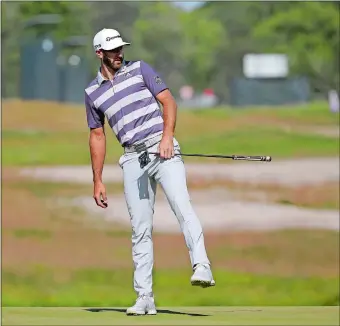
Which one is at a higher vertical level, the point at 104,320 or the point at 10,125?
the point at 10,125

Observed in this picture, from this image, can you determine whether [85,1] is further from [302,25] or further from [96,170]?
[96,170]

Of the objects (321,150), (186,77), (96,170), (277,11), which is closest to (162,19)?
(186,77)

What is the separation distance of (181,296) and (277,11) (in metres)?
47.5

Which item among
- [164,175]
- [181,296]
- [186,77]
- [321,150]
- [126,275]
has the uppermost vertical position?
[186,77]

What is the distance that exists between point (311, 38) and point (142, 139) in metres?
54.4

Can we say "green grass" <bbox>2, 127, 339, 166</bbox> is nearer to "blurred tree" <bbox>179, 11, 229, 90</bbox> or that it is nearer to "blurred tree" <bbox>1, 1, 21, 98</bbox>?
"blurred tree" <bbox>1, 1, 21, 98</bbox>

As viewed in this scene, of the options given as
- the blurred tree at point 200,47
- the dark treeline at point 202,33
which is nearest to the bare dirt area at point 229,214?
the dark treeline at point 202,33

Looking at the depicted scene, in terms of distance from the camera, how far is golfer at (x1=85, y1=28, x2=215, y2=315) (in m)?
9.62

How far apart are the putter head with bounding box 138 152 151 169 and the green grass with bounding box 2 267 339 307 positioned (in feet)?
31.1

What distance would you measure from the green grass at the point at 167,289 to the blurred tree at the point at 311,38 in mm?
39559

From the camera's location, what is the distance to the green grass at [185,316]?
9625 millimetres

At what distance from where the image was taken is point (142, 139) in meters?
9.78

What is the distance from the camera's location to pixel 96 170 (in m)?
10.1

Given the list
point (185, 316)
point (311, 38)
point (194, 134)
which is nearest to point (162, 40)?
point (311, 38)
